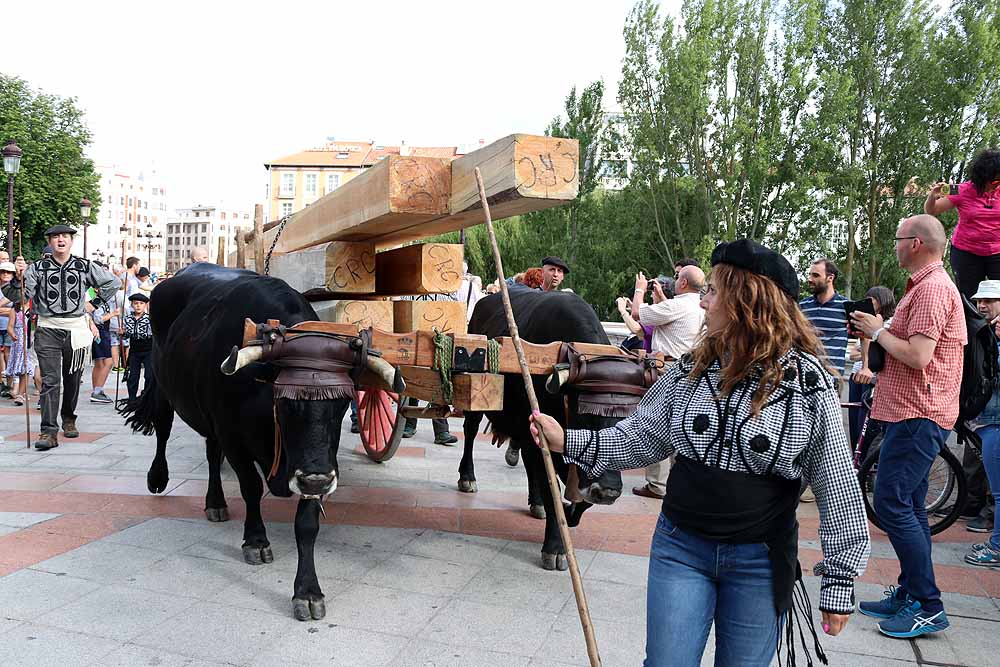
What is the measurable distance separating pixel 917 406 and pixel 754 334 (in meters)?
2.07

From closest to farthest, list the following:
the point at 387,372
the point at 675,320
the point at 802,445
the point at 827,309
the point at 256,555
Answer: the point at 802,445
the point at 387,372
the point at 256,555
the point at 827,309
the point at 675,320

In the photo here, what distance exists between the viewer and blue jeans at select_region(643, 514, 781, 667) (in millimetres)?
2336

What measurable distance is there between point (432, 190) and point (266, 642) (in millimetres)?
2309

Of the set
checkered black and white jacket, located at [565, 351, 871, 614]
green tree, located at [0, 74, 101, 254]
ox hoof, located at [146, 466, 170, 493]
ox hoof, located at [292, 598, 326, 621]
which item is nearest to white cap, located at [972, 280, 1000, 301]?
checkered black and white jacket, located at [565, 351, 871, 614]

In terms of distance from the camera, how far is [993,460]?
16.5 feet

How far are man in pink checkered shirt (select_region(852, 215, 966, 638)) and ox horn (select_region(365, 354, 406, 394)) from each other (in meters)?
2.24

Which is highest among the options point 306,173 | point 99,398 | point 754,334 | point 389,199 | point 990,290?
point 306,173

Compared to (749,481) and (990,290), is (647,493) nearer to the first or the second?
(990,290)

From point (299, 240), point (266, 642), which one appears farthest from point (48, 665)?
point (299, 240)

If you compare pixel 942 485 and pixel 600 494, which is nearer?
pixel 600 494

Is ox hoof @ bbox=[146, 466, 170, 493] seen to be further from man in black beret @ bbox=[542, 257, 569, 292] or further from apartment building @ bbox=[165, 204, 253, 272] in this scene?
apartment building @ bbox=[165, 204, 253, 272]

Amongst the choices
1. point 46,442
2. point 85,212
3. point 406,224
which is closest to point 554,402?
point 406,224

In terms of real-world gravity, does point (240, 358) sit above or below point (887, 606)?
above

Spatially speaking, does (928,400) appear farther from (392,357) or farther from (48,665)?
(48,665)
